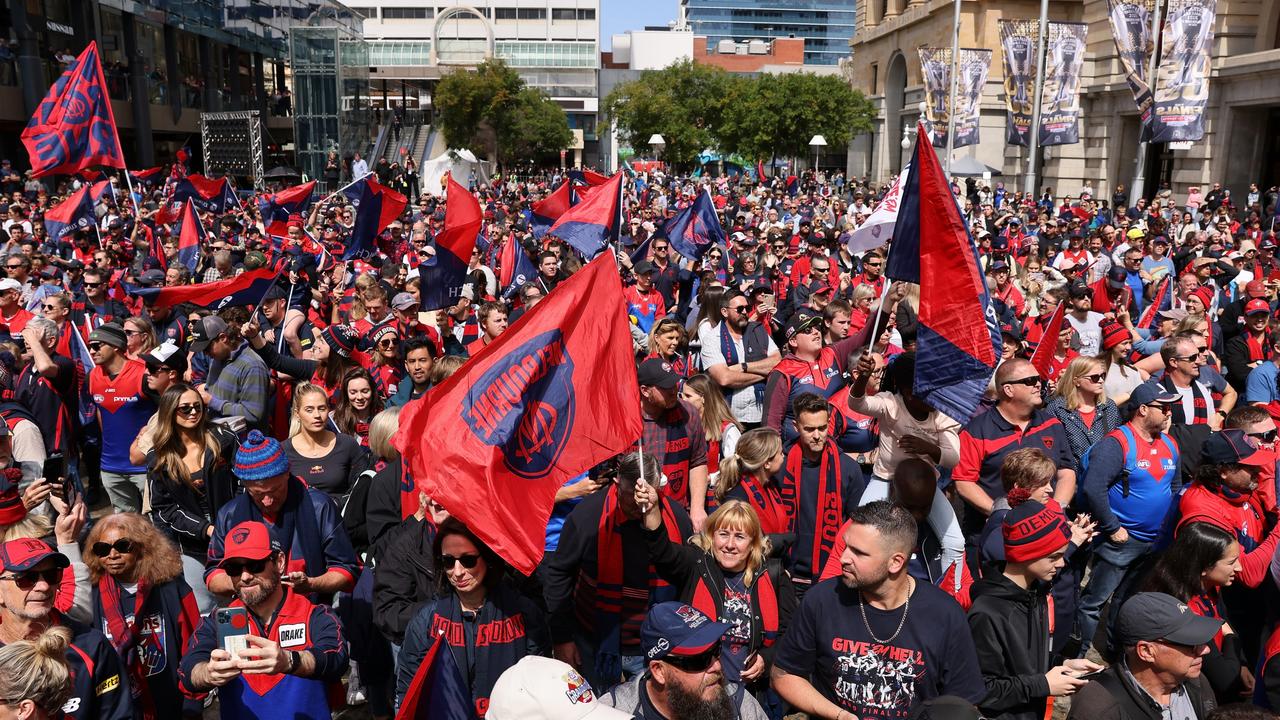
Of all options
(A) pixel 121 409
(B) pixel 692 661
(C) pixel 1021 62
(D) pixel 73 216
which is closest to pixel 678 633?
(B) pixel 692 661

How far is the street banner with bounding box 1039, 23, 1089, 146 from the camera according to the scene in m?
25.6

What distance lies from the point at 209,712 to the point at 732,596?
10.0ft

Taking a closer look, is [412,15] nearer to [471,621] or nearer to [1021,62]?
[1021,62]

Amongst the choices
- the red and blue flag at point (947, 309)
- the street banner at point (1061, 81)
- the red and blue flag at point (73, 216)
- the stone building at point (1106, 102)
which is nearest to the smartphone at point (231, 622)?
the red and blue flag at point (947, 309)

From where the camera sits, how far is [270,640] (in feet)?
11.3

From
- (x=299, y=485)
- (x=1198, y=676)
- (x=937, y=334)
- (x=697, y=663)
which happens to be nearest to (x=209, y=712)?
(x=299, y=485)

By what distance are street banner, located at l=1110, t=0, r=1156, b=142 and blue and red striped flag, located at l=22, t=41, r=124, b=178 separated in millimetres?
21371

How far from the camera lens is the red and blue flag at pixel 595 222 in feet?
34.4

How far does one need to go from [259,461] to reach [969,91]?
1100 inches

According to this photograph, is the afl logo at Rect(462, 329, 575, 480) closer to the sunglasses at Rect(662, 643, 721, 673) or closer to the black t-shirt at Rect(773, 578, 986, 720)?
the sunglasses at Rect(662, 643, 721, 673)

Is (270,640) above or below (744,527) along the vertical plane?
below

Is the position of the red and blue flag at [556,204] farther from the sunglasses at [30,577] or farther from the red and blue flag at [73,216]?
the sunglasses at [30,577]

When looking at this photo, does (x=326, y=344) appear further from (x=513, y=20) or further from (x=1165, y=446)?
(x=513, y=20)

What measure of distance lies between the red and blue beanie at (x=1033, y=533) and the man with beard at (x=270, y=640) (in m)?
2.57
